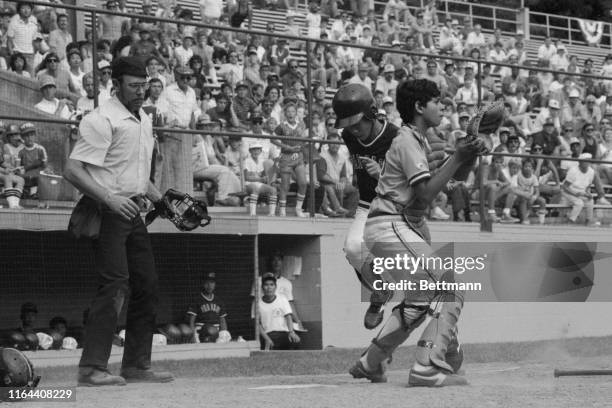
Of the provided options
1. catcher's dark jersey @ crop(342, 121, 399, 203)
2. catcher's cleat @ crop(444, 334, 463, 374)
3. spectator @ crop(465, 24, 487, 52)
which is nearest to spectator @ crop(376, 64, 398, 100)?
catcher's dark jersey @ crop(342, 121, 399, 203)

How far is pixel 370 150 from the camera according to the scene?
8758 mm

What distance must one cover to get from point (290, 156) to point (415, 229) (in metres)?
6.39

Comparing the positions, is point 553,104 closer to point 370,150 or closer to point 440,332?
point 370,150

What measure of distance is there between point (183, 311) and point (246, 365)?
2.00 metres

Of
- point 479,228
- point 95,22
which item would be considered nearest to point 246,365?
point 95,22

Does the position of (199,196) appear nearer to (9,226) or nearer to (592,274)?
(9,226)

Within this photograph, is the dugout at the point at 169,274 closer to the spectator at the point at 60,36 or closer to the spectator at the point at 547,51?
the spectator at the point at 60,36

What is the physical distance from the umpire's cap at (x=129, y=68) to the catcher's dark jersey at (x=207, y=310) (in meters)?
5.91

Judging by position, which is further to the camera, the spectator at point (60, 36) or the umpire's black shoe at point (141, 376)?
the spectator at point (60, 36)

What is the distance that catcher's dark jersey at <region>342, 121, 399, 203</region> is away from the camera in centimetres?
875

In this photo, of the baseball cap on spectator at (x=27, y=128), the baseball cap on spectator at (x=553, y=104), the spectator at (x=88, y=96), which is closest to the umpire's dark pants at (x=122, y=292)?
the baseball cap on spectator at (x=27, y=128)

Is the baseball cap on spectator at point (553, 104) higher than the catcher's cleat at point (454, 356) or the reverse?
higher

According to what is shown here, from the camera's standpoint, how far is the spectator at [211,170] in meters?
12.9

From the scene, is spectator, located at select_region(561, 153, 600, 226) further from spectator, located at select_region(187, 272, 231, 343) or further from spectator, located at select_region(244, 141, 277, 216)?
spectator, located at select_region(187, 272, 231, 343)
